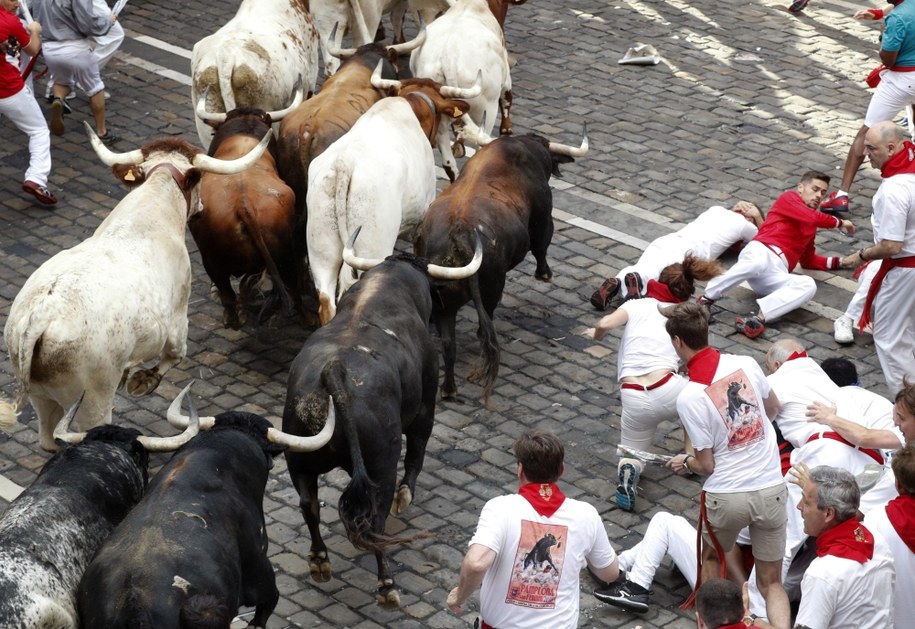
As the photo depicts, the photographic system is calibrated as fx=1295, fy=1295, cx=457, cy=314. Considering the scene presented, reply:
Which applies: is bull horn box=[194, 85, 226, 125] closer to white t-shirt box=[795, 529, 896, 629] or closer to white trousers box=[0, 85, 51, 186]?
white trousers box=[0, 85, 51, 186]

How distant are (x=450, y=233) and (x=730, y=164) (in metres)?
4.91

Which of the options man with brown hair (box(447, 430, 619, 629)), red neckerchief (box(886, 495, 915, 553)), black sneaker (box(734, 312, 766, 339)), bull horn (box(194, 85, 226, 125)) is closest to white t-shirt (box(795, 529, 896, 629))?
red neckerchief (box(886, 495, 915, 553))

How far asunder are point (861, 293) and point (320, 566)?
17.8 feet

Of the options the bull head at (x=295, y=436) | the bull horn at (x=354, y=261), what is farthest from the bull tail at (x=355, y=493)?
the bull horn at (x=354, y=261)

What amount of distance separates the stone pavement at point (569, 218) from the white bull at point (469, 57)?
1219mm

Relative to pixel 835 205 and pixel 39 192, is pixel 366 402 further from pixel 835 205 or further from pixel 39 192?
pixel 835 205

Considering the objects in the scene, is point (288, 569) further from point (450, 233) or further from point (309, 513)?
point (450, 233)

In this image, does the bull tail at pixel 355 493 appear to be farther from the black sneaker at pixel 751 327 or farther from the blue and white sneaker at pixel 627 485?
the black sneaker at pixel 751 327

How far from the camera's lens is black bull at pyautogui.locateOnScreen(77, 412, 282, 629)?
586 centimetres

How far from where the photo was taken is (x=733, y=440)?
294 inches

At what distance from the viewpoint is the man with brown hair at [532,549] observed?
619 centimetres

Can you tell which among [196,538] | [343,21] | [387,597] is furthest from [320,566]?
[343,21]

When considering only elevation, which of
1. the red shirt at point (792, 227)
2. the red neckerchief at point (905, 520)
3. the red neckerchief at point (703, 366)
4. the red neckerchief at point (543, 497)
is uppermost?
the red neckerchief at point (543, 497)

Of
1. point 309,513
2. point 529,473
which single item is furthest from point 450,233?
point 529,473
